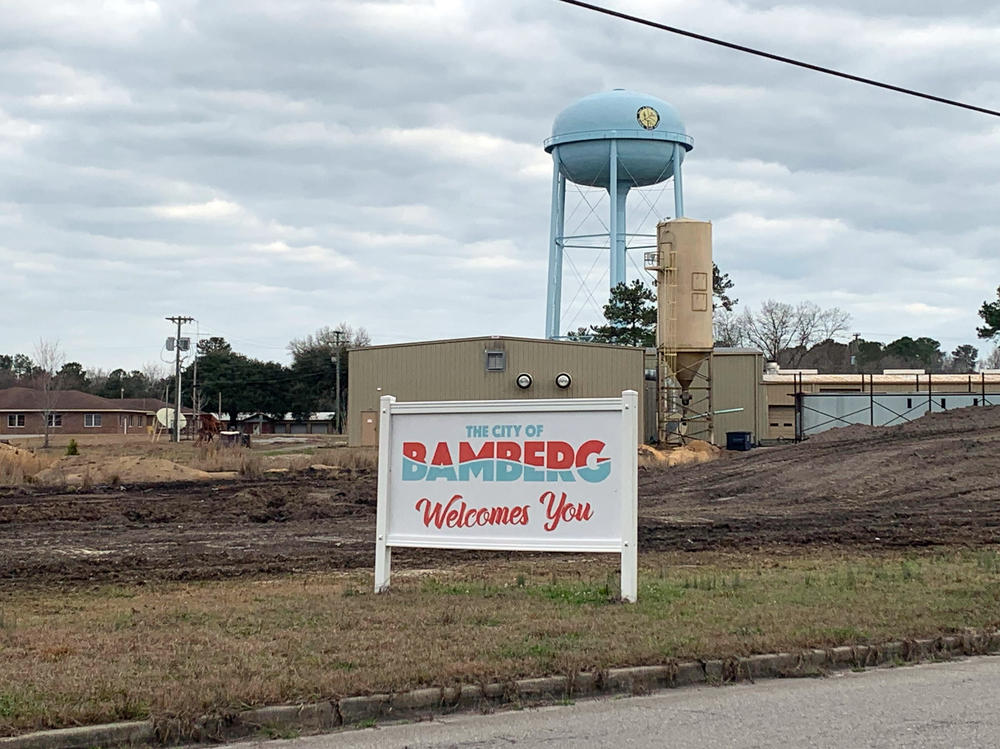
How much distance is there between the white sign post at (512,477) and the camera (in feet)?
41.2

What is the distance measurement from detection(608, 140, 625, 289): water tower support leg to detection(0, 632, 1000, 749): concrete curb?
55.0 metres

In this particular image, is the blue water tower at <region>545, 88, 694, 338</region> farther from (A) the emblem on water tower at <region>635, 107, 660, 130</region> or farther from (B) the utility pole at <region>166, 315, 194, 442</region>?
(B) the utility pole at <region>166, 315, 194, 442</region>

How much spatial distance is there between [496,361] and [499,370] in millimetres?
468

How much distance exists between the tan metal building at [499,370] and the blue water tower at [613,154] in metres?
8.44

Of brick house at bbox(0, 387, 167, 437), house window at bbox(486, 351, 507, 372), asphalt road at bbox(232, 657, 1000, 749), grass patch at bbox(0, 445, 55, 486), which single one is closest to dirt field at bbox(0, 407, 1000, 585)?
grass patch at bbox(0, 445, 55, 486)

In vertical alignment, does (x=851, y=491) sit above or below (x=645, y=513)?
above

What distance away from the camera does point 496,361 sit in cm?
5972

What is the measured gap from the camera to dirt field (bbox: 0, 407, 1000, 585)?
1788 cm

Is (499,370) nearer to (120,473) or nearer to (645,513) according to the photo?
(120,473)

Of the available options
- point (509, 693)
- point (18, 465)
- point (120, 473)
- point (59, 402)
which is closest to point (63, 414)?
point (59, 402)

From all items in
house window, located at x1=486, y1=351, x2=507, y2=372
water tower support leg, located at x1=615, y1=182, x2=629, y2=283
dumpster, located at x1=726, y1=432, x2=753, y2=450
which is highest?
water tower support leg, located at x1=615, y1=182, x2=629, y2=283

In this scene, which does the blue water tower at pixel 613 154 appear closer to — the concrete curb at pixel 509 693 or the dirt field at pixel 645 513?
the dirt field at pixel 645 513

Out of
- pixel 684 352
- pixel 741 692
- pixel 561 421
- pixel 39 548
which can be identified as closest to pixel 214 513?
pixel 39 548

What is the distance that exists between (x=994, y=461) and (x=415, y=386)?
33.7 meters
